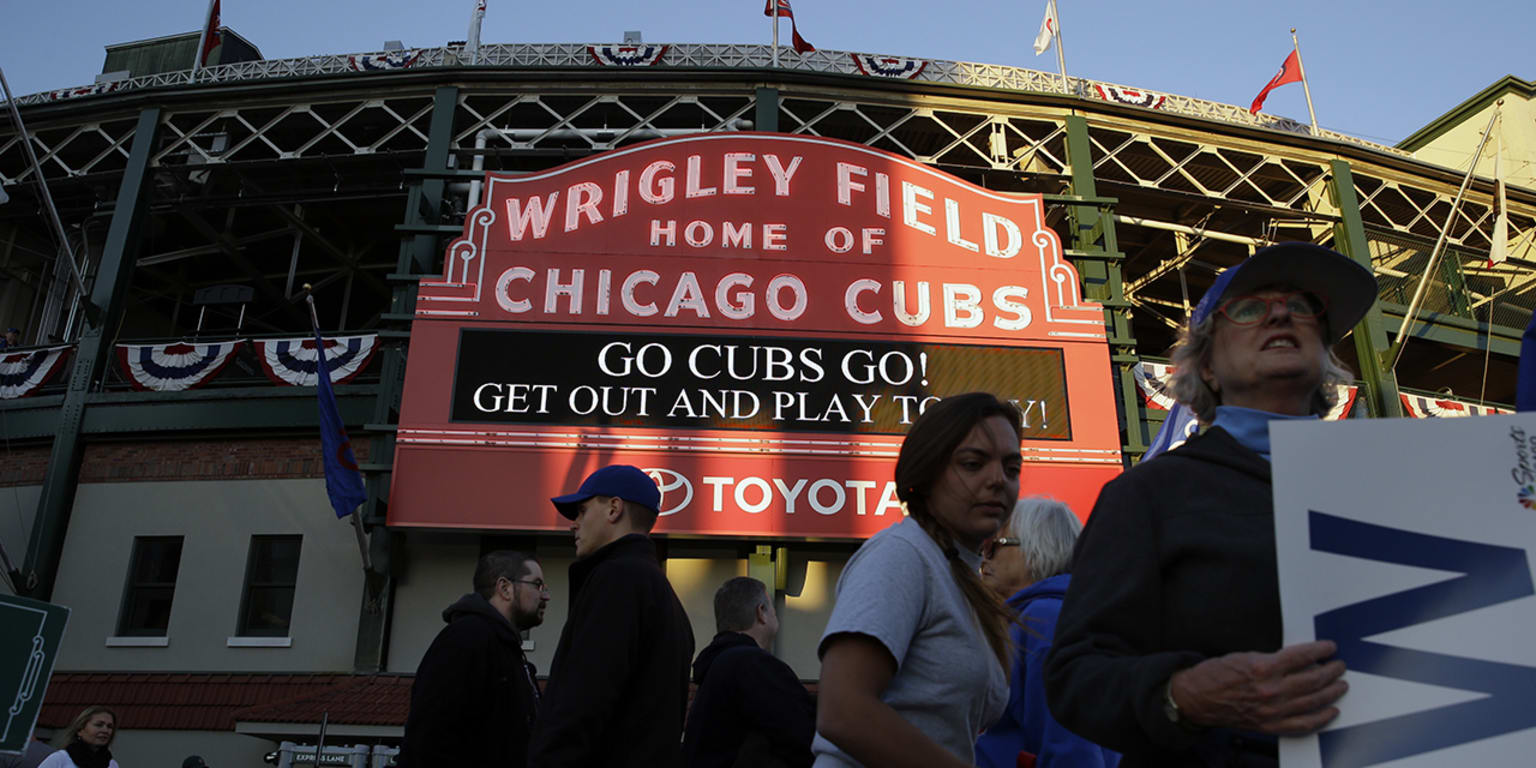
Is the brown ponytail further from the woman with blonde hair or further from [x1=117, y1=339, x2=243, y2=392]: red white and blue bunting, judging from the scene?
[x1=117, y1=339, x2=243, y2=392]: red white and blue bunting

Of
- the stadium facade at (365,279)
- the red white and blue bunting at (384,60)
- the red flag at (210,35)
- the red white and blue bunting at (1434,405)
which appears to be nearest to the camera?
the stadium facade at (365,279)

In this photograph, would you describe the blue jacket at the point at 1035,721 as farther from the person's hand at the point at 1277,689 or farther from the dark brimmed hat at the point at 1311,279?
the person's hand at the point at 1277,689

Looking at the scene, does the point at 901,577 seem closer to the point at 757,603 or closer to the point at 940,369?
the point at 757,603

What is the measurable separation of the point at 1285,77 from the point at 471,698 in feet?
67.5

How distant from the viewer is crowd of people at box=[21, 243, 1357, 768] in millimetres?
1814

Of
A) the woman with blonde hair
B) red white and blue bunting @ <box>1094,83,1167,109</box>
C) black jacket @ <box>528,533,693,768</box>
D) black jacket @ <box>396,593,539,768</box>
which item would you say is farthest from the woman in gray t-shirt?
red white and blue bunting @ <box>1094,83,1167,109</box>

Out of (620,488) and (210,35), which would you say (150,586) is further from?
(620,488)

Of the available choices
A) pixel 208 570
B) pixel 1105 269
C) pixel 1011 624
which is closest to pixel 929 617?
pixel 1011 624

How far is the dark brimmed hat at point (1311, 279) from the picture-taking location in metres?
2.21

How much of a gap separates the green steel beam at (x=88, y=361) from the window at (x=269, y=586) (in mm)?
2738

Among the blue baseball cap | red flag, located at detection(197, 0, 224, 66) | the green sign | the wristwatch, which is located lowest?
the wristwatch

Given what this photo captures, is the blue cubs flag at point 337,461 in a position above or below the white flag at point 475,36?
below

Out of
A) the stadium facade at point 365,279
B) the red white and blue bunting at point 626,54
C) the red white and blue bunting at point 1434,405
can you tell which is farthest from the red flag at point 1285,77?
the red white and blue bunting at point 626,54

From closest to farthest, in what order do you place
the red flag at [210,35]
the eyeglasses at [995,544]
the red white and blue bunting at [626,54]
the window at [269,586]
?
the eyeglasses at [995,544] → the window at [269,586] → the red white and blue bunting at [626,54] → the red flag at [210,35]
